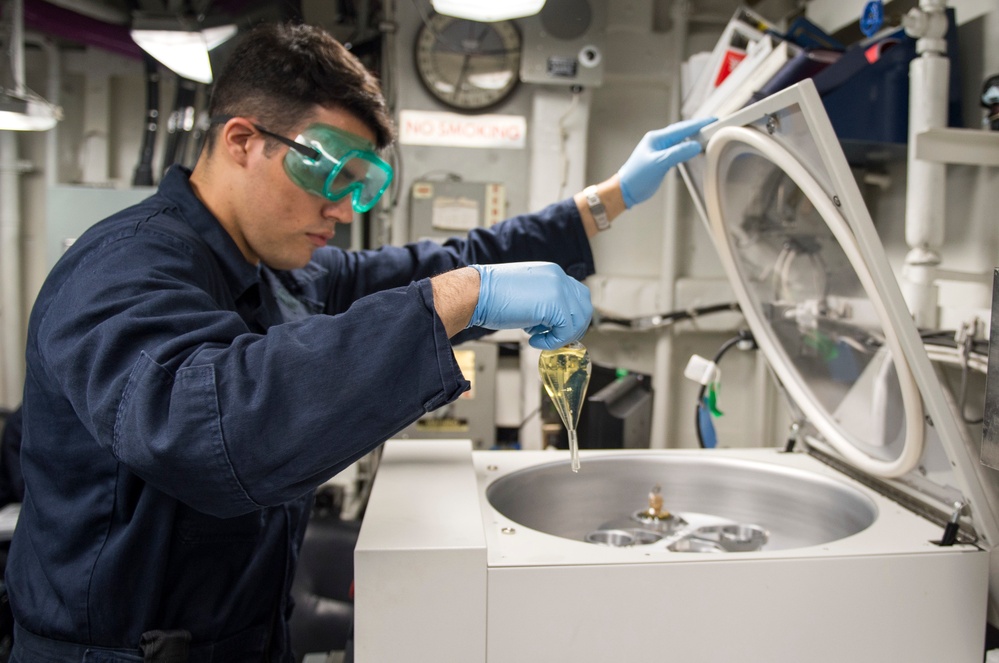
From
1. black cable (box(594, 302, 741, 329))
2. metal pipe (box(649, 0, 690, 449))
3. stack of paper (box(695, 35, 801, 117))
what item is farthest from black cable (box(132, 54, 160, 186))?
stack of paper (box(695, 35, 801, 117))

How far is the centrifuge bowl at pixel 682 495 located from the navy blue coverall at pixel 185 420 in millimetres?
420

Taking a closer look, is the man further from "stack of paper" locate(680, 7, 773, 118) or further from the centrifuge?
"stack of paper" locate(680, 7, 773, 118)

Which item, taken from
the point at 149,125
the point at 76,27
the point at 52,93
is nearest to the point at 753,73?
the point at 149,125

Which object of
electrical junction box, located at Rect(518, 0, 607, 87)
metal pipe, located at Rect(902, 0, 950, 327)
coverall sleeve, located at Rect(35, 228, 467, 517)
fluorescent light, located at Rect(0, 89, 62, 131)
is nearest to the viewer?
coverall sleeve, located at Rect(35, 228, 467, 517)

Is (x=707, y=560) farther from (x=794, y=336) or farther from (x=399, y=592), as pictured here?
(x=794, y=336)

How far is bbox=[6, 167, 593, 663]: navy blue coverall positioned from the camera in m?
0.72

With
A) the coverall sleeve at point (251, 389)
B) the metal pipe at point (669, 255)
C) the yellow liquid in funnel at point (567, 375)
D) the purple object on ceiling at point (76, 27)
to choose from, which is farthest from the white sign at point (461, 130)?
the coverall sleeve at point (251, 389)

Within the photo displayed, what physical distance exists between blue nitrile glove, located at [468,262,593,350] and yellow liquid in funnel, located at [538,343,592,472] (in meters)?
0.09

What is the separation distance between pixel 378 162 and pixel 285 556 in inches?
25.2

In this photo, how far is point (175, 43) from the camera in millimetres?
2635

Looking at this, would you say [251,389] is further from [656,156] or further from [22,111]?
[22,111]

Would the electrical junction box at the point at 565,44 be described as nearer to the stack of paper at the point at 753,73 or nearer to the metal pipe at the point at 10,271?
the stack of paper at the point at 753,73

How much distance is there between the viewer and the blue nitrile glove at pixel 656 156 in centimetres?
133

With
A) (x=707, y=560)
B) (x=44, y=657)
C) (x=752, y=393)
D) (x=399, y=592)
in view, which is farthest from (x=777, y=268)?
(x=752, y=393)
